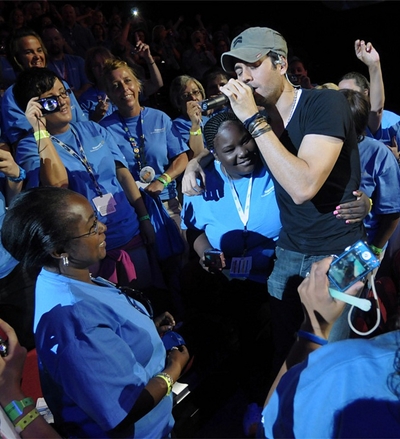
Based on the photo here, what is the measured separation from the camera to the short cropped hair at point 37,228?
1243mm

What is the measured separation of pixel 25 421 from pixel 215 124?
4.79 feet

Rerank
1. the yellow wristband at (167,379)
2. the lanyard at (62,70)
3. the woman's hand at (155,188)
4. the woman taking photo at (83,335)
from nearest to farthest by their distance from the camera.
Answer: the woman taking photo at (83,335) → the yellow wristband at (167,379) → the woman's hand at (155,188) → the lanyard at (62,70)

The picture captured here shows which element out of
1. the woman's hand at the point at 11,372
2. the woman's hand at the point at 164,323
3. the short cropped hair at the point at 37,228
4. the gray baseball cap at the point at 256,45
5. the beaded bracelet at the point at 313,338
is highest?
the gray baseball cap at the point at 256,45

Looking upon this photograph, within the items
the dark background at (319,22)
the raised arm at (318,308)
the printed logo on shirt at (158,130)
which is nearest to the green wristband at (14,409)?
the raised arm at (318,308)

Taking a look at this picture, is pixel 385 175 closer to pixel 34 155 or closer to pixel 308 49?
pixel 34 155

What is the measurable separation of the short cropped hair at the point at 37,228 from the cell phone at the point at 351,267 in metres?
0.79

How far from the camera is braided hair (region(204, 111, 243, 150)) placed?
6.48 feet

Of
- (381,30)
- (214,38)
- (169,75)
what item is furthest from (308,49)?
(169,75)

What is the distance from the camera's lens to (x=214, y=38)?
7324mm

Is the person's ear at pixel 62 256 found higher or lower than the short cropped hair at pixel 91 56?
lower

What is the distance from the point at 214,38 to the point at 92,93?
4.47 m

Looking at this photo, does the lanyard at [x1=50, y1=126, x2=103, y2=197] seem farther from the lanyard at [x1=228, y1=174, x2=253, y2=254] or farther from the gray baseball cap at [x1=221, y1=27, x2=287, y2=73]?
the gray baseball cap at [x1=221, y1=27, x2=287, y2=73]

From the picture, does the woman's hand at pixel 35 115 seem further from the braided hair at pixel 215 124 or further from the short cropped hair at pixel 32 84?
the braided hair at pixel 215 124

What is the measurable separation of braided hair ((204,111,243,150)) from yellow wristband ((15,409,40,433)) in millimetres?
1370
